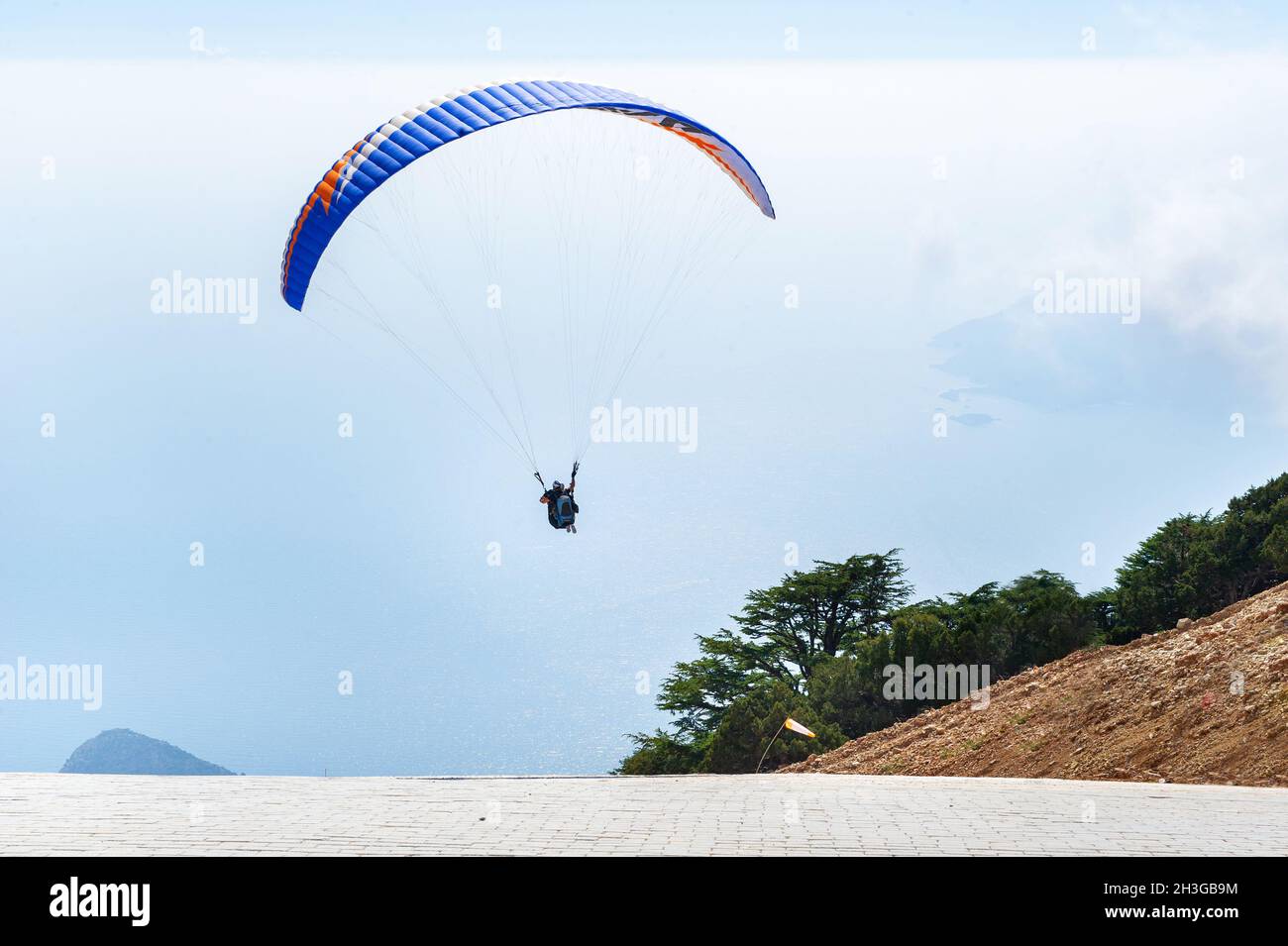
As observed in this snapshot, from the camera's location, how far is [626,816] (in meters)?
14.9

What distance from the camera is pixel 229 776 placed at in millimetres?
19406

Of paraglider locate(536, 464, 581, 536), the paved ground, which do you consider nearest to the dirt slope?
the paved ground

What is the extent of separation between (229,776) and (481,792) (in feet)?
14.5

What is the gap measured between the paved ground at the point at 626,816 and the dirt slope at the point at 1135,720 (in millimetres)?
1585

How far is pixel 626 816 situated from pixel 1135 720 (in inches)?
390

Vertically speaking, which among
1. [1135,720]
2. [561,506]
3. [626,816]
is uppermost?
[561,506]

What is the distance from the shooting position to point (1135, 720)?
68.9ft

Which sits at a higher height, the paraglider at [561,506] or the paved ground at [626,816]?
the paraglider at [561,506]

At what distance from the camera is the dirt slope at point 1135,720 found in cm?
1947

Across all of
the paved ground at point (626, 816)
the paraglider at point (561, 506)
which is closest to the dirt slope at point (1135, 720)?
the paved ground at point (626, 816)

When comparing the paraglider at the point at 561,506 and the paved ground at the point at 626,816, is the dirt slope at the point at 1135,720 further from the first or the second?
the paraglider at the point at 561,506

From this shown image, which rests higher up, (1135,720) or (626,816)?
(1135,720)

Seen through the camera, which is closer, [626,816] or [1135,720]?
[626,816]

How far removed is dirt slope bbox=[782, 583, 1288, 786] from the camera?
19469mm
